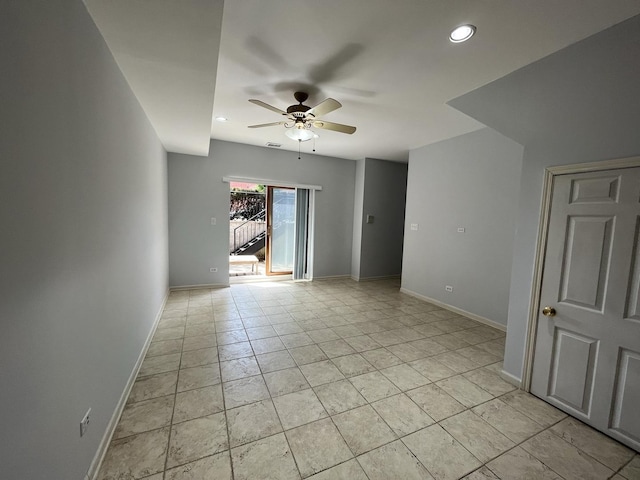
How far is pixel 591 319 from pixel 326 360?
2161mm

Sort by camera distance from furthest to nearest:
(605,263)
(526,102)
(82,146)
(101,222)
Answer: (526,102) < (605,263) < (101,222) < (82,146)

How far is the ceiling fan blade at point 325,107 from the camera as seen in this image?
7.59 ft

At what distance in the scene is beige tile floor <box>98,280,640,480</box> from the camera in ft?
5.12

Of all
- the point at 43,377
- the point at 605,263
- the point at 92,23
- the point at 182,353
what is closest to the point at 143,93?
the point at 92,23

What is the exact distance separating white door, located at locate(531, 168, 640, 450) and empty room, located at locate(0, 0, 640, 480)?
1 cm

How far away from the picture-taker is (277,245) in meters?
5.89

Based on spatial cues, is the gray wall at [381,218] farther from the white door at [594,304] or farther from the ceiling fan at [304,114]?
the white door at [594,304]

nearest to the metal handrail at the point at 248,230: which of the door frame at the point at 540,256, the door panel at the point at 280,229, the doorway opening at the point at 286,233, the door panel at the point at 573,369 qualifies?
the doorway opening at the point at 286,233

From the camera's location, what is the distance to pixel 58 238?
112cm

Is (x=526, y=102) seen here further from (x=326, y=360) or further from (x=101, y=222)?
(x=101, y=222)

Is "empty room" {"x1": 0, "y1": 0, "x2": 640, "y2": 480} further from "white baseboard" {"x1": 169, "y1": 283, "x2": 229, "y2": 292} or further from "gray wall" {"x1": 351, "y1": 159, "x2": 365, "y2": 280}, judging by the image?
"gray wall" {"x1": 351, "y1": 159, "x2": 365, "y2": 280}

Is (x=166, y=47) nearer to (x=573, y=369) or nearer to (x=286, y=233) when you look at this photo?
(x=573, y=369)

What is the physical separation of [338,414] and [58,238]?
2.00 meters

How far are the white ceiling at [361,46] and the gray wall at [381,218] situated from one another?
8.76 feet
